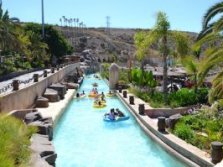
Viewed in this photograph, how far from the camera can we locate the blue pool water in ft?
56.6

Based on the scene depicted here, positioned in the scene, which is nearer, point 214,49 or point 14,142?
point 14,142

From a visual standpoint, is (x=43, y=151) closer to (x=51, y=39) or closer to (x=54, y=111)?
(x=54, y=111)

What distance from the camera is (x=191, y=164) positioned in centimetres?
1509

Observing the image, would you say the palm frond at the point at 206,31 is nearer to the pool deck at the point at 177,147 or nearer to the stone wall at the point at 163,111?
the pool deck at the point at 177,147

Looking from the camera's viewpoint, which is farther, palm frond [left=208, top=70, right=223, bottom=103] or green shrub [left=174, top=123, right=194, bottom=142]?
green shrub [left=174, top=123, right=194, bottom=142]

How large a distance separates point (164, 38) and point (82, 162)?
53.0 feet

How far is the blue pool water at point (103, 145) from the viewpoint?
1725cm

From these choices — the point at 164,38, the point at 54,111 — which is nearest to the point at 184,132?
the point at 54,111

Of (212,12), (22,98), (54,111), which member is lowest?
(54,111)

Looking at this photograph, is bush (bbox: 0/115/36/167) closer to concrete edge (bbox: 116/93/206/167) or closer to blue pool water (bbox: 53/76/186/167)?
blue pool water (bbox: 53/76/186/167)

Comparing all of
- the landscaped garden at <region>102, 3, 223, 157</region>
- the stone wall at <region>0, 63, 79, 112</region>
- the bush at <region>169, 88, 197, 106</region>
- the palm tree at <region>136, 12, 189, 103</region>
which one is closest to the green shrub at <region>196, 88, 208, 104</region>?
the landscaped garden at <region>102, 3, 223, 157</region>

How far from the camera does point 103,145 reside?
68.4 ft

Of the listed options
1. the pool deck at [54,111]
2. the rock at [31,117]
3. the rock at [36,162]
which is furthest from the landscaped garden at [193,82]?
the rock at [31,117]

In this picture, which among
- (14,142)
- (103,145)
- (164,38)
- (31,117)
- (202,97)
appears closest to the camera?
(14,142)
